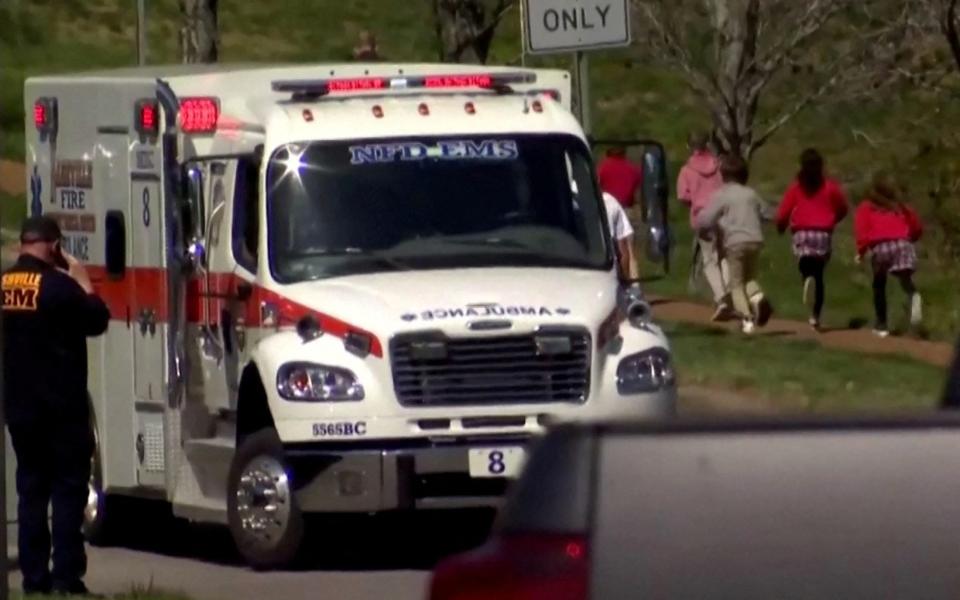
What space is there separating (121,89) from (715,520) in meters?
9.88

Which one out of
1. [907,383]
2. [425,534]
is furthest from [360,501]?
[907,383]

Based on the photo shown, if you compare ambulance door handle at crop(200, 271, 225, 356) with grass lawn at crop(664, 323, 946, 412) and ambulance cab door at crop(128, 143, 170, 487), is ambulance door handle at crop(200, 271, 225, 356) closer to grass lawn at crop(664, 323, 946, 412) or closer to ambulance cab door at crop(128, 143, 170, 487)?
ambulance cab door at crop(128, 143, 170, 487)

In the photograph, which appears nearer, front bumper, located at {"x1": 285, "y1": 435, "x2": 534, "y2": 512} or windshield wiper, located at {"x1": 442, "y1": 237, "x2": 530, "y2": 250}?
front bumper, located at {"x1": 285, "y1": 435, "x2": 534, "y2": 512}

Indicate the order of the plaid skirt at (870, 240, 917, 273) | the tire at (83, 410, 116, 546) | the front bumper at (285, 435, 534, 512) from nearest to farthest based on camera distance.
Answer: the front bumper at (285, 435, 534, 512), the tire at (83, 410, 116, 546), the plaid skirt at (870, 240, 917, 273)

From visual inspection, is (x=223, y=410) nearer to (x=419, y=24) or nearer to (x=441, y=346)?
(x=441, y=346)

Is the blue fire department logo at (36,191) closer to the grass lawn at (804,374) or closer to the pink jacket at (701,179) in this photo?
the grass lawn at (804,374)

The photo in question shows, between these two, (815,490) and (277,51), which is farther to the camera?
(277,51)

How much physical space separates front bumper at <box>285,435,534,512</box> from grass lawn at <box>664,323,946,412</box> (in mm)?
5056

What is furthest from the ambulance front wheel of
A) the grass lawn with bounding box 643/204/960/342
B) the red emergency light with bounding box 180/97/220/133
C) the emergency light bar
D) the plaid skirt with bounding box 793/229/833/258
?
the grass lawn with bounding box 643/204/960/342

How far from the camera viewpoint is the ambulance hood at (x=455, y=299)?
11930 mm

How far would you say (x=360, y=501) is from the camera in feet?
39.0

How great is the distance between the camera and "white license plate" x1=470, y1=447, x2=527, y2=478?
11938 mm

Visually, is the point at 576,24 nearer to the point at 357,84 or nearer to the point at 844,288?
the point at 357,84

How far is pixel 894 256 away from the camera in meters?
21.6
